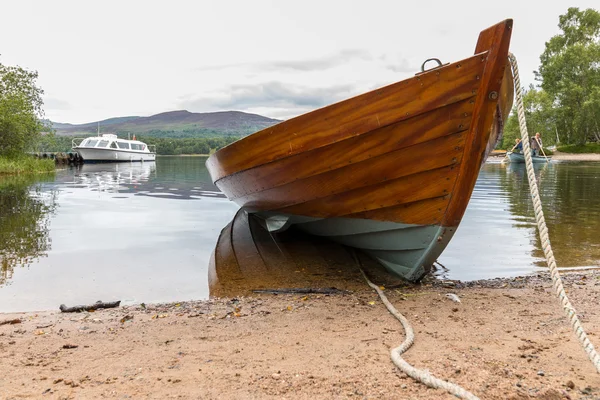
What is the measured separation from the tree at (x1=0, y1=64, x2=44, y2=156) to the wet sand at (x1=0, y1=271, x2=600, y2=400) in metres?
28.5

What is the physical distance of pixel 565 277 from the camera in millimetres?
4859

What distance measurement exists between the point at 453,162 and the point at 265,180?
245 centimetres

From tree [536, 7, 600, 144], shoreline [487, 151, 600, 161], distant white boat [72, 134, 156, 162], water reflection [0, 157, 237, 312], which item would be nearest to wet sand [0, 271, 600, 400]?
water reflection [0, 157, 237, 312]

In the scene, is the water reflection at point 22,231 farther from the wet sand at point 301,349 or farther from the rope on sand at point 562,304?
the rope on sand at point 562,304

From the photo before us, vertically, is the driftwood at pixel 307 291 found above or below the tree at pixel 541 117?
below

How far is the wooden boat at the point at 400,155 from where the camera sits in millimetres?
3750

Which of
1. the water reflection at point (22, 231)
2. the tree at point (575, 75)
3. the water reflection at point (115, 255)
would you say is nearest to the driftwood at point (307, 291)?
the water reflection at point (115, 255)

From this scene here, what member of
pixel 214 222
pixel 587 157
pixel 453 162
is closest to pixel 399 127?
pixel 453 162

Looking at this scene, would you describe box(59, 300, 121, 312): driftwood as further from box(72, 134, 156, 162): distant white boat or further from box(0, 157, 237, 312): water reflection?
box(72, 134, 156, 162): distant white boat

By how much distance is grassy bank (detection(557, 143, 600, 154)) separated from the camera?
2114 inches

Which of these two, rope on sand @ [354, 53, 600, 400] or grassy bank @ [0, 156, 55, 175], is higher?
grassy bank @ [0, 156, 55, 175]

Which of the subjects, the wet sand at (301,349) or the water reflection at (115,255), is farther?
the water reflection at (115,255)

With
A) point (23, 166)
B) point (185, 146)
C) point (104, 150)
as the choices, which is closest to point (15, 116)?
point (23, 166)

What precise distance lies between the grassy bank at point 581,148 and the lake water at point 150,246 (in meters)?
50.1
